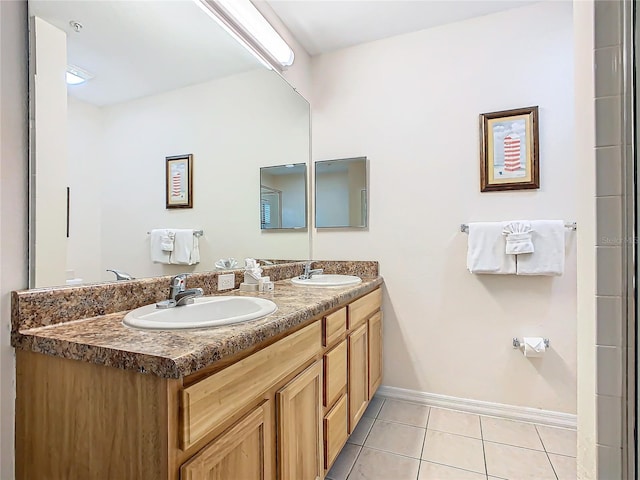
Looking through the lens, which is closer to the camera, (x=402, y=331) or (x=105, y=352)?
(x=105, y=352)

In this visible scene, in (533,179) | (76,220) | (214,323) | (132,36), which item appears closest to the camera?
(214,323)

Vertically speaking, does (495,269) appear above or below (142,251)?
below

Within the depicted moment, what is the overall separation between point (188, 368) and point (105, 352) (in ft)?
0.69

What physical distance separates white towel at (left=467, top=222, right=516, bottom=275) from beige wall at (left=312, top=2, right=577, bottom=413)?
10 cm

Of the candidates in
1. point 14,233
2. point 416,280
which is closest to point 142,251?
point 14,233

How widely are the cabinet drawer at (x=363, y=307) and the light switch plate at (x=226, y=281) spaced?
23.5 inches

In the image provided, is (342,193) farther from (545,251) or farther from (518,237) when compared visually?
(545,251)

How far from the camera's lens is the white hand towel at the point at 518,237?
179 cm

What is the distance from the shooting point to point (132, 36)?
128cm

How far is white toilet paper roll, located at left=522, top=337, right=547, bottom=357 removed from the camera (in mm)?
1810

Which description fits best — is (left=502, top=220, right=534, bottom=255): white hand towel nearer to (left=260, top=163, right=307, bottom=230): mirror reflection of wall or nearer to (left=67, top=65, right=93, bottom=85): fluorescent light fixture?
(left=260, top=163, right=307, bottom=230): mirror reflection of wall

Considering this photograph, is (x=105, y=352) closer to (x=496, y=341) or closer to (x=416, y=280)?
(x=416, y=280)

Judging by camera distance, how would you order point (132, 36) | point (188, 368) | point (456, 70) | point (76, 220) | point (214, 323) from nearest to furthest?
point (188, 368) < point (214, 323) < point (76, 220) < point (132, 36) < point (456, 70)

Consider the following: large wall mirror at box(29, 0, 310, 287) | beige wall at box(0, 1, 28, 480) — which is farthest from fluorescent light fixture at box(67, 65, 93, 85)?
beige wall at box(0, 1, 28, 480)
